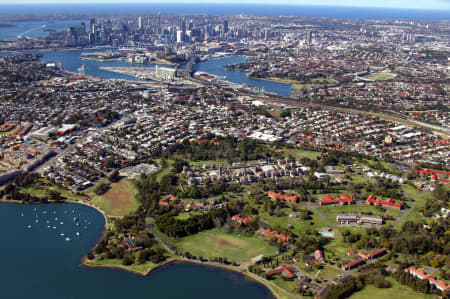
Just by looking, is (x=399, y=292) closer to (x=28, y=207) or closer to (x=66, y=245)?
(x=66, y=245)

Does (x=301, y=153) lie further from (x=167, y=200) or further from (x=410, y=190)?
(x=167, y=200)

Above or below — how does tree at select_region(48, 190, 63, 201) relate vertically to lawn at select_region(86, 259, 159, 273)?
above

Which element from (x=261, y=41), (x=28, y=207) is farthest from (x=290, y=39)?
(x=28, y=207)

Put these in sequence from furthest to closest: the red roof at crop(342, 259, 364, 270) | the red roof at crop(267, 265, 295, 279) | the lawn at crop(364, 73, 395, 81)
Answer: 1. the lawn at crop(364, 73, 395, 81)
2. the red roof at crop(342, 259, 364, 270)
3. the red roof at crop(267, 265, 295, 279)

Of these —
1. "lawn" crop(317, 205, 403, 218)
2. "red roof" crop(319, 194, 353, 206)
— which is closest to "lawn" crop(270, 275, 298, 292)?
"lawn" crop(317, 205, 403, 218)

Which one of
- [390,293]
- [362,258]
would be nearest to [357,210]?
[362,258]

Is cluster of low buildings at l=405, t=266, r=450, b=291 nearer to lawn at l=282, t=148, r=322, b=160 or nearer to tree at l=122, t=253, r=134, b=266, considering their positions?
tree at l=122, t=253, r=134, b=266

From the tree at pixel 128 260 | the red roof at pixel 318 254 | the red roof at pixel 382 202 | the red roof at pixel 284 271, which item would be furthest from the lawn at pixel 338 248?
the tree at pixel 128 260
